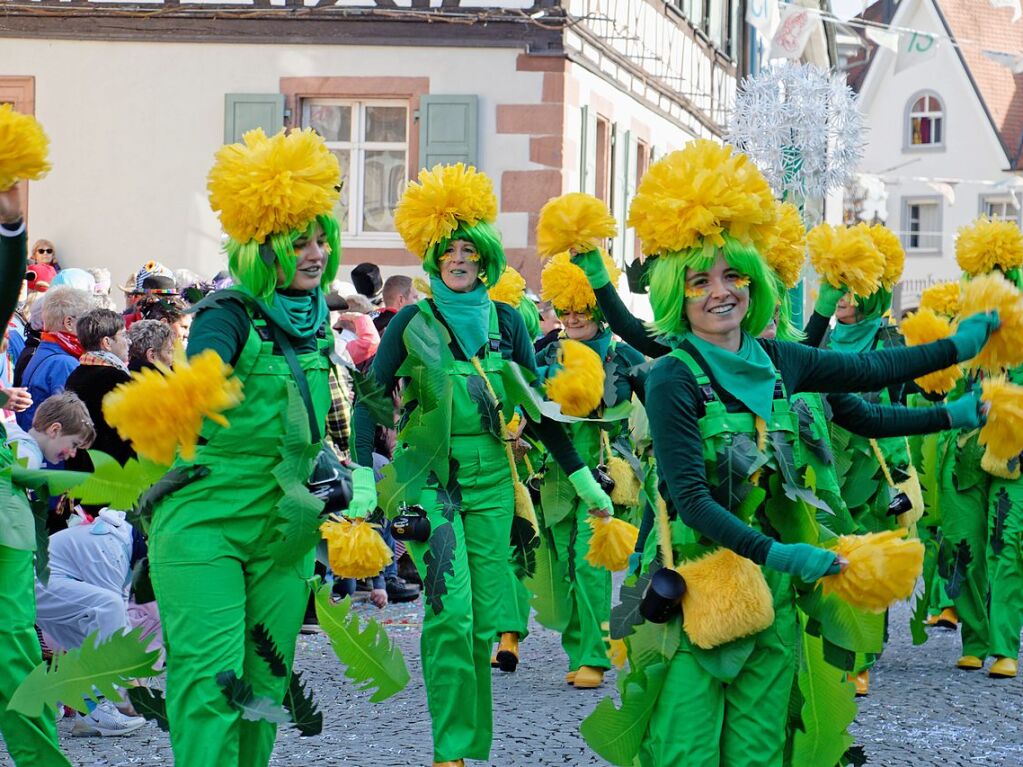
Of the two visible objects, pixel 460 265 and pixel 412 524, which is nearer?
pixel 412 524

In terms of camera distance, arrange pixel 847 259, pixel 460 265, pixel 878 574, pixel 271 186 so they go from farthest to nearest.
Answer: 1. pixel 847 259
2. pixel 460 265
3. pixel 271 186
4. pixel 878 574

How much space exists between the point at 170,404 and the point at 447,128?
13.2 meters

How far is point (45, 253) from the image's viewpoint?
57.2ft

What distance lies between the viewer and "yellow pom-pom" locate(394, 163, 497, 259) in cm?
673

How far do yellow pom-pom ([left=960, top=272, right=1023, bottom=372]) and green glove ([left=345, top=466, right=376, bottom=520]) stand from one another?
6.89 ft

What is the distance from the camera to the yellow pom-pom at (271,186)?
17.0ft

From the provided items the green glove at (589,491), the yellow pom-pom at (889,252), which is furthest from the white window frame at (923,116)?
the green glove at (589,491)

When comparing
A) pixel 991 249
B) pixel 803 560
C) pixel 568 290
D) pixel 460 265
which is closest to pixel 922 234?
pixel 991 249

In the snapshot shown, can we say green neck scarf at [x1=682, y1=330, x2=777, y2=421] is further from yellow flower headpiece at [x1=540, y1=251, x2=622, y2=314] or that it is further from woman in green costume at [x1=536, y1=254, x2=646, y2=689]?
yellow flower headpiece at [x1=540, y1=251, x2=622, y2=314]

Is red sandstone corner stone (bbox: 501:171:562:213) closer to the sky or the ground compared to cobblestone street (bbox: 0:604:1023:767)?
closer to the sky

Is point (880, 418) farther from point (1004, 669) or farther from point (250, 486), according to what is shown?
point (1004, 669)

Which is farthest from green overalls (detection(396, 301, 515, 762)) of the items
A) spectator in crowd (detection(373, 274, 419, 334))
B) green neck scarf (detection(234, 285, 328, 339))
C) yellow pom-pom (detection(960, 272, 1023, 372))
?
spectator in crowd (detection(373, 274, 419, 334))

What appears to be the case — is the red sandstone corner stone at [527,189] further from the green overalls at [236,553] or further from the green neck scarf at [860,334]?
the green overalls at [236,553]

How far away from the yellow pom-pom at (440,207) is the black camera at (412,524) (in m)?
1.05
